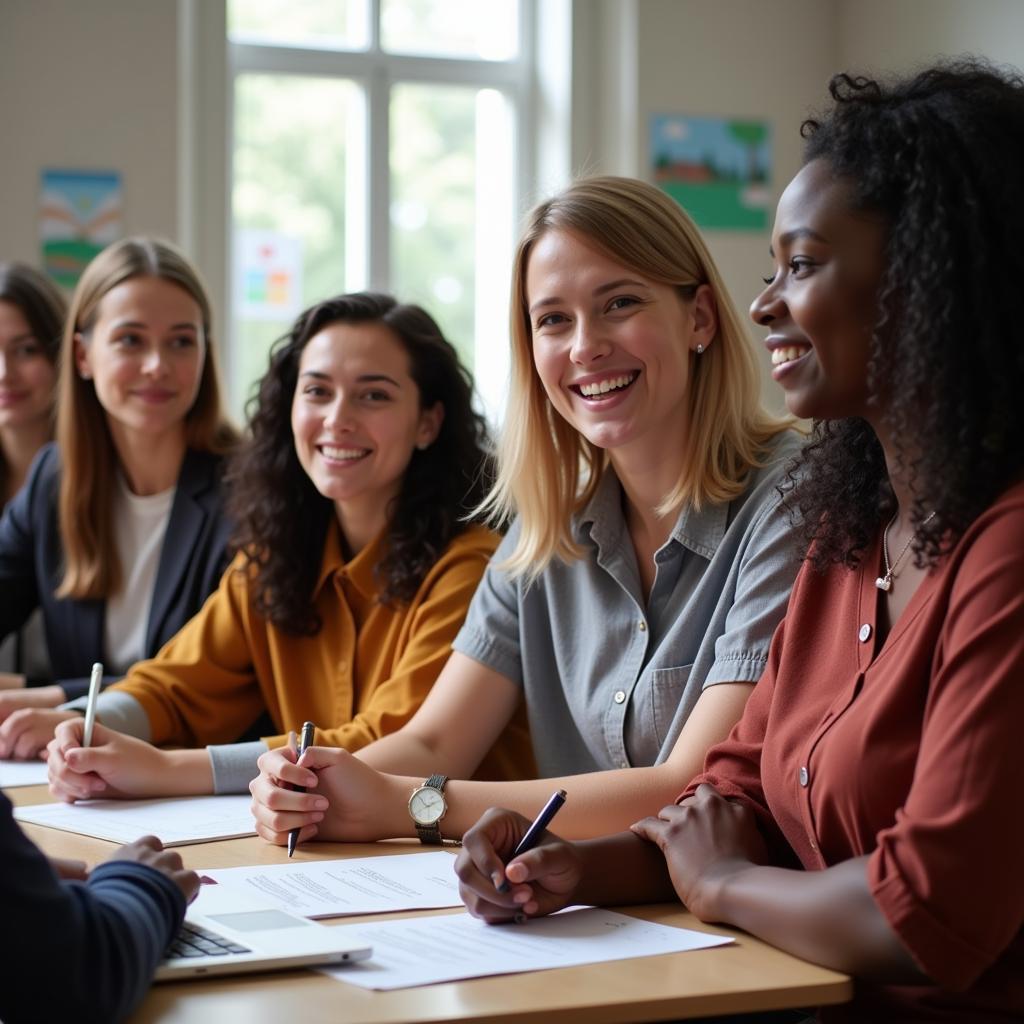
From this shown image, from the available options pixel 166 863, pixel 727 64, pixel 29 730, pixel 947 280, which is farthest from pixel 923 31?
pixel 166 863

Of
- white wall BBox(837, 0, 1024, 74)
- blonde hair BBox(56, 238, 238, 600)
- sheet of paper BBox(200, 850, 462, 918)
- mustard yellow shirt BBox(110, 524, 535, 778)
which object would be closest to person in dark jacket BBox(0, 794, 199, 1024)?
sheet of paper BBox(200, 850, 462, 918)

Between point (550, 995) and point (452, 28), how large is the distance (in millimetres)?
4773

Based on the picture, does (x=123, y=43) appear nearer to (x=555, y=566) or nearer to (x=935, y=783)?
(x=555, y=566)

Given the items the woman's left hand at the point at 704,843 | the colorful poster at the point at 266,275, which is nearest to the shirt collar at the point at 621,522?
the woman's left hand at the point at 704,843

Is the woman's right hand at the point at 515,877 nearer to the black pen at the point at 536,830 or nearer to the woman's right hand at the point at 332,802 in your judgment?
the black pen at the point at 536,830

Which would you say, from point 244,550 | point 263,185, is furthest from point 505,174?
point 244,550

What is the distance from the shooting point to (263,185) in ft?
17.0

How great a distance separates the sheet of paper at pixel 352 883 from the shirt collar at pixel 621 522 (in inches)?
21.8

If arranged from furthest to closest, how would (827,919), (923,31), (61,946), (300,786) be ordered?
(923,31), (300,786), (827,919), (61,946)

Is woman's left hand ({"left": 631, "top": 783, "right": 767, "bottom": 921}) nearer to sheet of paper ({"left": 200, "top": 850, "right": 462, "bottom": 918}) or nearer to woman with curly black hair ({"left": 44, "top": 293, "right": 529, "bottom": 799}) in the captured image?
sheet of paper ({"left": 200, "top": 850, "right": 462, "bottom": 918})

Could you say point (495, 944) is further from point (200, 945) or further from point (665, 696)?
point (665, 696)

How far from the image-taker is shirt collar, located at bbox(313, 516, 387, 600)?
235 centimetres

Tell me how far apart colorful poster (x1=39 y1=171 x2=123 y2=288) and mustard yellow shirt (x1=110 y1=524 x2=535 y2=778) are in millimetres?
2426

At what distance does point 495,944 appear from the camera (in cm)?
121
